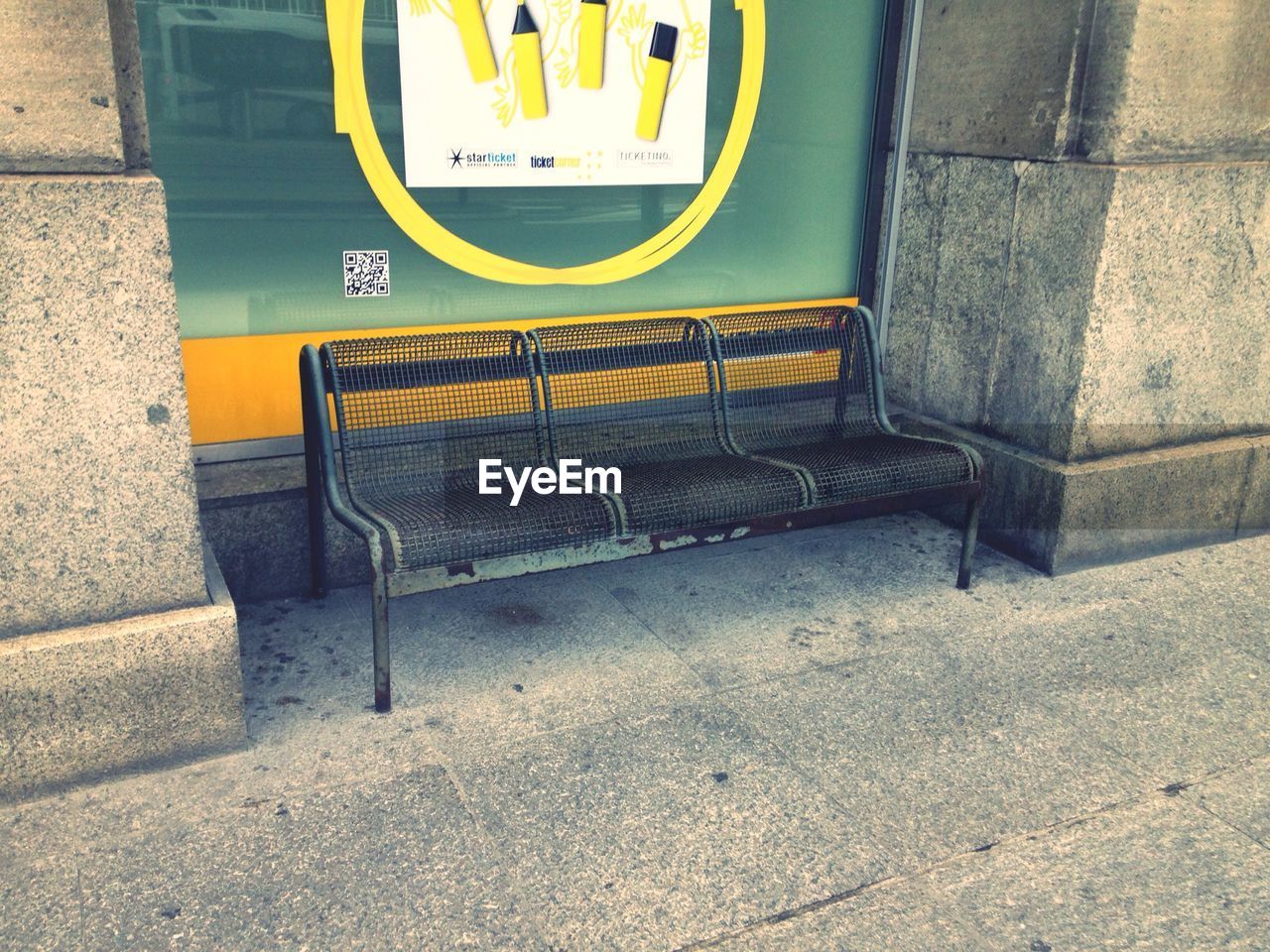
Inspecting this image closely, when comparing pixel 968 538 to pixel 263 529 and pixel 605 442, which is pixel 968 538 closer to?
pixel 605 442

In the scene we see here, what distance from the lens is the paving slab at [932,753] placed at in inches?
119

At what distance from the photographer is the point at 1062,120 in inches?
176

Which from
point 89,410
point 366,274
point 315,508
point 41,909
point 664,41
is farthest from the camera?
point 664,41

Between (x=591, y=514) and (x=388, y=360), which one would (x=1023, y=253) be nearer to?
(x=591, y=514)

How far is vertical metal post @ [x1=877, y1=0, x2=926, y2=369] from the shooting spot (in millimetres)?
5086

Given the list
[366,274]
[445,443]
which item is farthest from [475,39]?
[445,443]

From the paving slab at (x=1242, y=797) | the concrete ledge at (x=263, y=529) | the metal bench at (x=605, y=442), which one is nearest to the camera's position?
the paving slab at (x=1242, y=797)

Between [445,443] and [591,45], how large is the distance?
177 cm

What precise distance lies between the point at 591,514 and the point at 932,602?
1625 millimetres

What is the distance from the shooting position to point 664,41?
4617mm

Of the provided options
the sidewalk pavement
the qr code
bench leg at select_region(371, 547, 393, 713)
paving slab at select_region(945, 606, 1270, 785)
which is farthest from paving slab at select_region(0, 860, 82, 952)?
paving slab at select_region(945, 606, 1270, 785)

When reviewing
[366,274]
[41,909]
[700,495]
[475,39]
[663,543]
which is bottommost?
[41,909]

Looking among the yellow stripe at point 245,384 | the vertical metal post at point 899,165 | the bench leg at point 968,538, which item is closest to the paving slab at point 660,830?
the bench leg at point 968,538

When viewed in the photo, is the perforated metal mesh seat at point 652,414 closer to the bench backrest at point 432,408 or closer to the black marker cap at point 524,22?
the bench backrest at point 432,408
